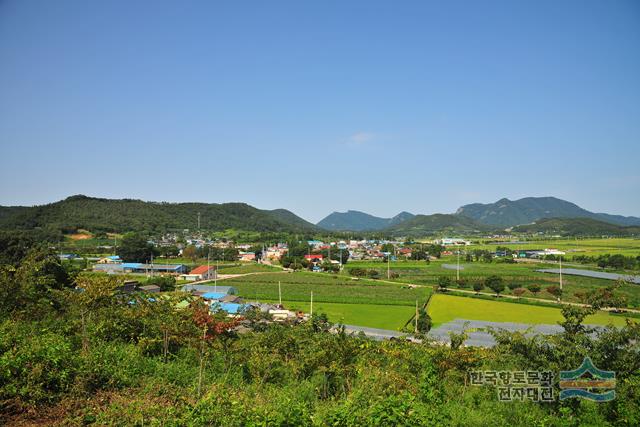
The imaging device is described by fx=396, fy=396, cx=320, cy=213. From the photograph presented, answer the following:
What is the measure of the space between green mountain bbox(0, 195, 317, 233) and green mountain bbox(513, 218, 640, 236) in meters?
96.8

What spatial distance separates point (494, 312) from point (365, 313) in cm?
876

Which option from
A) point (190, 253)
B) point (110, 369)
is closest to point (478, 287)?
point (110, 369)

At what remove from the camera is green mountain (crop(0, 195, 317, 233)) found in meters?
72.5

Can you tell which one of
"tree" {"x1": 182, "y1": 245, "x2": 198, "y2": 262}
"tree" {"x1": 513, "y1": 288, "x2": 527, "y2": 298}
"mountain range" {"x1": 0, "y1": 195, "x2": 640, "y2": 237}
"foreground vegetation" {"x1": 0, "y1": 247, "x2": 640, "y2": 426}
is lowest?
"tree" {"x1": 513, "y1": 288, "x2": 527, "y2": 298}

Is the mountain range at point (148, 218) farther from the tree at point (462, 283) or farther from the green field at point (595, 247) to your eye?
the tree at point (462, 283)

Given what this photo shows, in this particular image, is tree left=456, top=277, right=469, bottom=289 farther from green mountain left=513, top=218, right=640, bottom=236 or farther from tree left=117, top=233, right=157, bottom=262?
green mountain left=513, top=218, right=640, bottom=236

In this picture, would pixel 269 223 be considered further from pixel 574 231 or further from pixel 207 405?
pixel 207 405

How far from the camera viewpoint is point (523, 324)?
75.0 ft

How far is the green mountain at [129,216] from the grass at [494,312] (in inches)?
2589

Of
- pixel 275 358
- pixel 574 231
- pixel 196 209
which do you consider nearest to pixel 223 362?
pixel 275 358

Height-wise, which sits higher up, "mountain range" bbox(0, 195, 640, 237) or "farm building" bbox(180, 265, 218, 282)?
"mountain range" bbox(0, 195, 640, 237)

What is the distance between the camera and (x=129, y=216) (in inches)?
3671

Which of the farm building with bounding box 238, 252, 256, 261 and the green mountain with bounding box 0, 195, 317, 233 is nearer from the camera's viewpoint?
the farm building with bounding box 238, 252, 256, 261

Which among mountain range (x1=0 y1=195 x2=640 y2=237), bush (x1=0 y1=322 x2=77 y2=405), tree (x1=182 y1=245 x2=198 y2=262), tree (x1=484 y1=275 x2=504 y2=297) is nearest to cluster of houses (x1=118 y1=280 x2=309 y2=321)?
bush (x1=0 y1=322 x2=77 y2=405)
